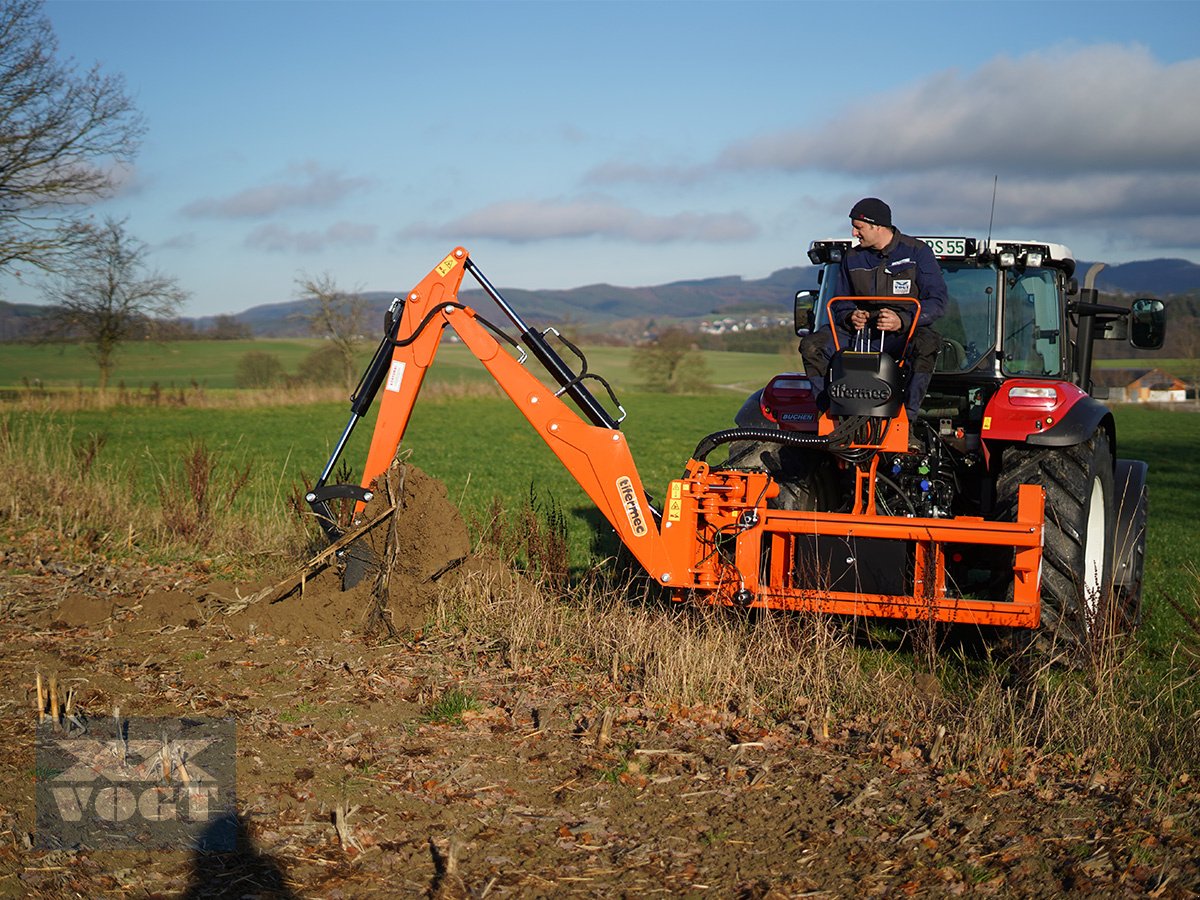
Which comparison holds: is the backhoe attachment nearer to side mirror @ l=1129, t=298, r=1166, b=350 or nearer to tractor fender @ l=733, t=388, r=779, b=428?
tractor fender @ l=733, t=388, r=779, b=428

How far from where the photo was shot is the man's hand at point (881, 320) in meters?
5.77

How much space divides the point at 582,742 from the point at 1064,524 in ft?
9.32

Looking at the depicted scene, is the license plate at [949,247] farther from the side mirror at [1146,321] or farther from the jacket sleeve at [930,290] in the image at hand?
the side mirror at [1146,321]

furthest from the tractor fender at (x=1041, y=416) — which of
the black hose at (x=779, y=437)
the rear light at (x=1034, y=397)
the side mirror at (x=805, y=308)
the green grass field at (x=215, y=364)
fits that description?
the green grass field at (x=215, y=364)

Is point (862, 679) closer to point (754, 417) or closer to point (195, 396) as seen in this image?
point (754, 417)

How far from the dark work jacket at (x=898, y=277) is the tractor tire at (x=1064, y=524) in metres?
0.99

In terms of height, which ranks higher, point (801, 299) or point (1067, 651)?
point (801, 299)

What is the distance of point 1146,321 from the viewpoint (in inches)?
278

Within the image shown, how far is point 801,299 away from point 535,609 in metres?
2.66

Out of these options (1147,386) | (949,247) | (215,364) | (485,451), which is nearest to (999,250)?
(949,247)

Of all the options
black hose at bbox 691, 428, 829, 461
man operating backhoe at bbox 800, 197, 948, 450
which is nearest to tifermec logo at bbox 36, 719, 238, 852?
black hose at bbox 691, 428, 829, 461

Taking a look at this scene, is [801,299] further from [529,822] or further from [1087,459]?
[529,822]

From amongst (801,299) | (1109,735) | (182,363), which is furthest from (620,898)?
(182,363)

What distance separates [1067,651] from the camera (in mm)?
5781
